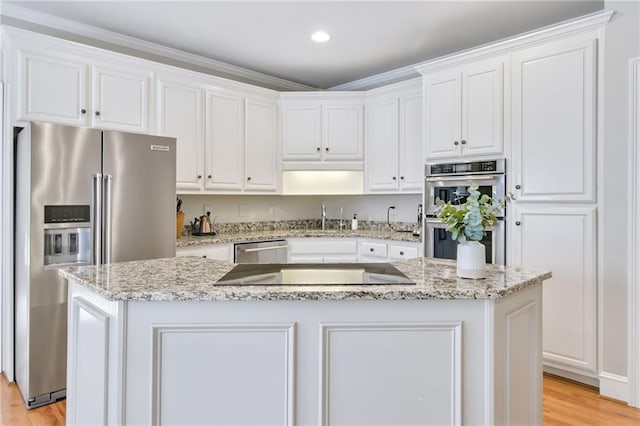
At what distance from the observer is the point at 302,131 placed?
439 cm

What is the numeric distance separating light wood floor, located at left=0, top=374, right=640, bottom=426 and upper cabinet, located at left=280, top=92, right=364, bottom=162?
277 cm

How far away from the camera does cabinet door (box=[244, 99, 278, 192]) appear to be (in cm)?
411

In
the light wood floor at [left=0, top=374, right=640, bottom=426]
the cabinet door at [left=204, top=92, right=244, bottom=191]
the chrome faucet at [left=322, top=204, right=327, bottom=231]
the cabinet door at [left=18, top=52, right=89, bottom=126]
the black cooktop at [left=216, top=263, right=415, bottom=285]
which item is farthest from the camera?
the chrome faucet at [left=322, top=204, right=327, bottom=231]

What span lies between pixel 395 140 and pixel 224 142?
1678 mm

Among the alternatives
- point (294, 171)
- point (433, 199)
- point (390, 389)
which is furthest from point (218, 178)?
point (390, 389)

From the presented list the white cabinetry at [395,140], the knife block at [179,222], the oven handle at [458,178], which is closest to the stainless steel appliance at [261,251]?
the knife block at [179,222]

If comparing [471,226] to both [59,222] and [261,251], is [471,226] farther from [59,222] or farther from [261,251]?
[261,251]

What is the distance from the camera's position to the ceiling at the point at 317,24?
2.98 m

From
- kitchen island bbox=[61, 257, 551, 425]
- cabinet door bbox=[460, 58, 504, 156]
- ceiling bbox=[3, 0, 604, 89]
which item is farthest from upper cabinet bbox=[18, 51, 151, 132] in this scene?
cabinet door bbox=[460, 58, 504, 156]

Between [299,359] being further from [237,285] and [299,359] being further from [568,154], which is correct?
[568,154]

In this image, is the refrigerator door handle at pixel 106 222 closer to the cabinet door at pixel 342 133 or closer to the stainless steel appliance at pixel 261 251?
the stainless steel appliance at pixel 261 251

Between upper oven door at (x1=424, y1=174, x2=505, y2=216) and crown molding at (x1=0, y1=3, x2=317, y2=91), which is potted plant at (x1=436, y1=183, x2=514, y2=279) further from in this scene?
crown molding at (x1=0, y1=3, x2=317, y2=91)

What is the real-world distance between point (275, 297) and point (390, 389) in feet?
1.75

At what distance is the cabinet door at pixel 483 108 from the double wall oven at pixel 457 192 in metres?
0.14
